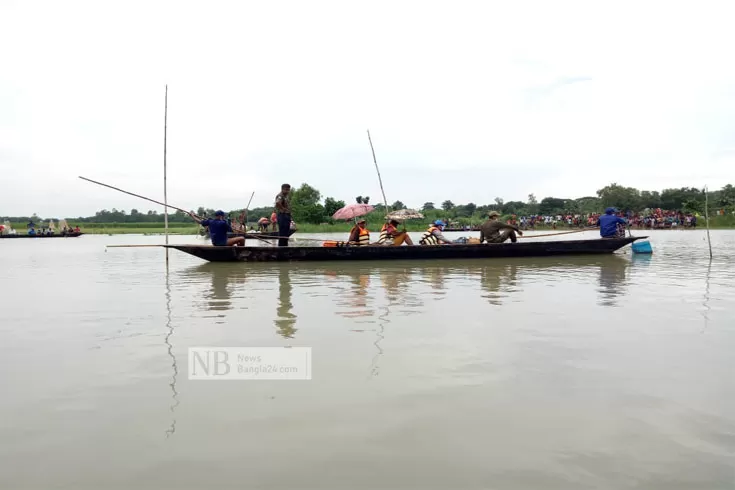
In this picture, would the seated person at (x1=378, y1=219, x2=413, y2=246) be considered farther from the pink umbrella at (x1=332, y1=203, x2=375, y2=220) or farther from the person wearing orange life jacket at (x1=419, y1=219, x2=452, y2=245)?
the pink umbrella at (x1=332, y1=203, x2=375, y2=220)

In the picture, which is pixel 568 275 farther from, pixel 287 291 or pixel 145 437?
pixel 145 437

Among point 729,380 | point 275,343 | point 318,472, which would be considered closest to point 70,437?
point 318,472

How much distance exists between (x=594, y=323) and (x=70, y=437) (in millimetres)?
4994

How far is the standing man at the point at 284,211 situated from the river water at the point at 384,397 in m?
7.05

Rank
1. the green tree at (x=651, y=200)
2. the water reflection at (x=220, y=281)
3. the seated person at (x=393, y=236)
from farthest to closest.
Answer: the green tree at (x=651, y=200), the seated person at (x=393, y=236), the water reflection at (x=220, y=281)

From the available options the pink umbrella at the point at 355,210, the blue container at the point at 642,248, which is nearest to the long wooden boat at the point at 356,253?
the blue container at the point at 642,248

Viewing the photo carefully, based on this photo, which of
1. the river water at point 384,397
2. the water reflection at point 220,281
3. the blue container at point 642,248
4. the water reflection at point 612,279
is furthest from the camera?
the blue container at point 642,248

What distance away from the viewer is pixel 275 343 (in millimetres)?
4738

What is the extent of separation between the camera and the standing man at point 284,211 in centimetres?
1370

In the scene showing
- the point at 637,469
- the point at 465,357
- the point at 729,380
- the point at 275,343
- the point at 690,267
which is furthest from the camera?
the point at 690,267

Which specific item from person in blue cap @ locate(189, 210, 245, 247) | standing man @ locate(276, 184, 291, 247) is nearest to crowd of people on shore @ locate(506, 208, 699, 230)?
standing man @ locate(276, 184, 291, 247)

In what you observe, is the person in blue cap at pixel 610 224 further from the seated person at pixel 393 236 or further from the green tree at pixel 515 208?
the green tree at pixel 515 208

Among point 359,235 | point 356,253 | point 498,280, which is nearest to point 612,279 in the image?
point 498,280

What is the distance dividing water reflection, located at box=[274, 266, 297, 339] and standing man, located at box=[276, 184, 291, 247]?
4095 millimetres
